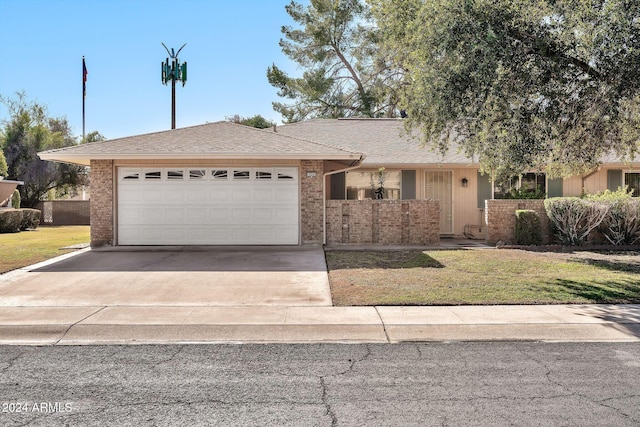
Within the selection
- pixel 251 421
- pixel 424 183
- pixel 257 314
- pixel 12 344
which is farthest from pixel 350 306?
pixel 424 183

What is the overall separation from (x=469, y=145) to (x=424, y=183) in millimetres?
6737

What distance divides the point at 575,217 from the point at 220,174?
10399mm

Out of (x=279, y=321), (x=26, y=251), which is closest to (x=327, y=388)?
(x=279, y=321)

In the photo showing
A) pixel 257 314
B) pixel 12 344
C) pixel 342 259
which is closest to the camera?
pixel 12 344

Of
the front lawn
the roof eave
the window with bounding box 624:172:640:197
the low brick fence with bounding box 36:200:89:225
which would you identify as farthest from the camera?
the low brick fence with bounding box 36:200:89:225

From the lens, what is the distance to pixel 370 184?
18.2 metres

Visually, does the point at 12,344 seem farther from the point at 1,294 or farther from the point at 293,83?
the point at 293,83

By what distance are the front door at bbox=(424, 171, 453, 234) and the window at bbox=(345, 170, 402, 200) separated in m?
1.12

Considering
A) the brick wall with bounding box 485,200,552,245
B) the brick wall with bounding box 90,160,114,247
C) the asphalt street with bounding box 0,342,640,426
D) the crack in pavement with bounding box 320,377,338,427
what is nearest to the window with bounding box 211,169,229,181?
the brick wall with bounding box 90,160,114,247

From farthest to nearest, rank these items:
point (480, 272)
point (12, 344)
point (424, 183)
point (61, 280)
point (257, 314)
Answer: point (424, 183) < point (480, 272) < point (61, 280) < point (257, 314) < point (12, 344)

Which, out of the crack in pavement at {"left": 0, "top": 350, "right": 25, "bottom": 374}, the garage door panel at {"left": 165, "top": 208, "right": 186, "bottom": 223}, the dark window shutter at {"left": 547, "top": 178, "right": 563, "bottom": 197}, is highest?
the dark window shutter at {"left": 547, "top": 178, "right": 563, "bottom": 197}

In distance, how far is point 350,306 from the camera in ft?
25.5

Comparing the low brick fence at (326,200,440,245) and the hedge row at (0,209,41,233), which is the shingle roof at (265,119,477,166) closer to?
the low brick fence at (326,200,440,245)

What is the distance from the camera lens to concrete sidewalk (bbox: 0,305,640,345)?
6.29 m
